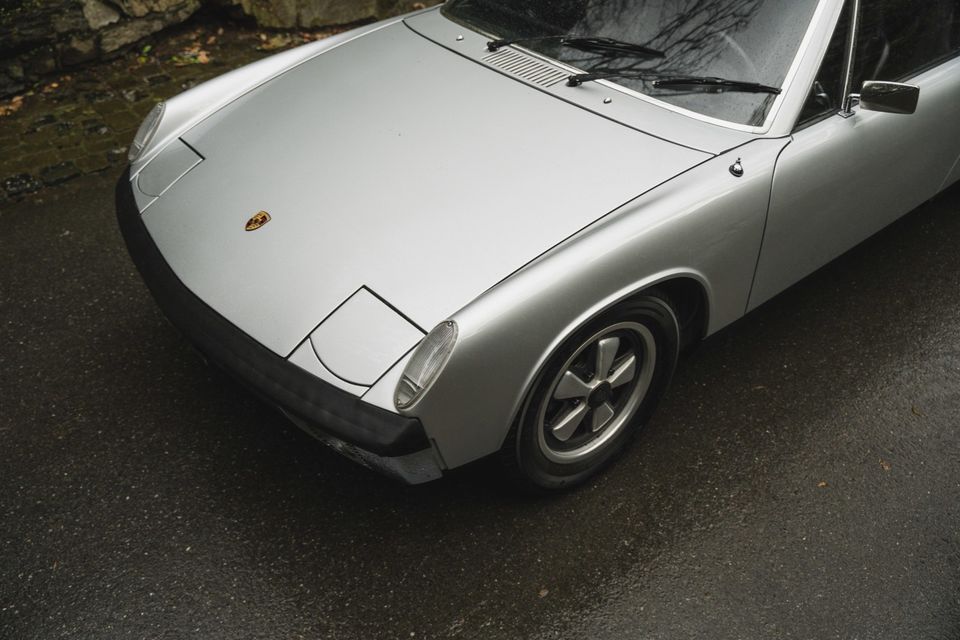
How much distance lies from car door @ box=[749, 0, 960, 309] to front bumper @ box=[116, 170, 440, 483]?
1.38 meters

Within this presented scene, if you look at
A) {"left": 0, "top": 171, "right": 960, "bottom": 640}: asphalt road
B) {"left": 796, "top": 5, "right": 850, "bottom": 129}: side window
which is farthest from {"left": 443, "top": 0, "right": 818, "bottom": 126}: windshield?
{"left": 0, "top": 171, "right": 960, "bottom": 640}: asphalt road

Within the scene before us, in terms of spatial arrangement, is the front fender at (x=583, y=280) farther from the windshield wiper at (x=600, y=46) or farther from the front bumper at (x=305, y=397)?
the windshield wiper at (x=600, y=46)

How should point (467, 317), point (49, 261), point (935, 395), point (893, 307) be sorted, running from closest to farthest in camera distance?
point (467, 317), point (935, 395), point (893, 307), point (49, 261)

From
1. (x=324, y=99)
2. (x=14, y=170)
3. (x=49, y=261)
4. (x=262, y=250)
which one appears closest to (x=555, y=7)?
(x=324, y=99)

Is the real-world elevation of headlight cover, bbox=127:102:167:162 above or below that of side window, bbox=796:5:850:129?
below

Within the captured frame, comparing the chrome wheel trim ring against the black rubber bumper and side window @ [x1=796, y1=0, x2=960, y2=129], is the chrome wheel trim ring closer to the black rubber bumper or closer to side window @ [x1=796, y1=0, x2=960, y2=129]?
the black rubber bumper

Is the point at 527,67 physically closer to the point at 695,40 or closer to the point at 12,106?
the point at 695,40

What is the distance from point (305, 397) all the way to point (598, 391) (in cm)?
91

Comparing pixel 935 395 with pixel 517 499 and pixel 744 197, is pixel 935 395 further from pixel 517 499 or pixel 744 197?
pixel 517 499

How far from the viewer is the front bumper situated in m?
2.01

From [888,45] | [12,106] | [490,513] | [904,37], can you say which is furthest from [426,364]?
[12,106]

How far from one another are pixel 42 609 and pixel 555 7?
105 inches

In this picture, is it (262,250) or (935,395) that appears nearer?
(262,250)

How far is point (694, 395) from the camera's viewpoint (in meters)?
3.04
